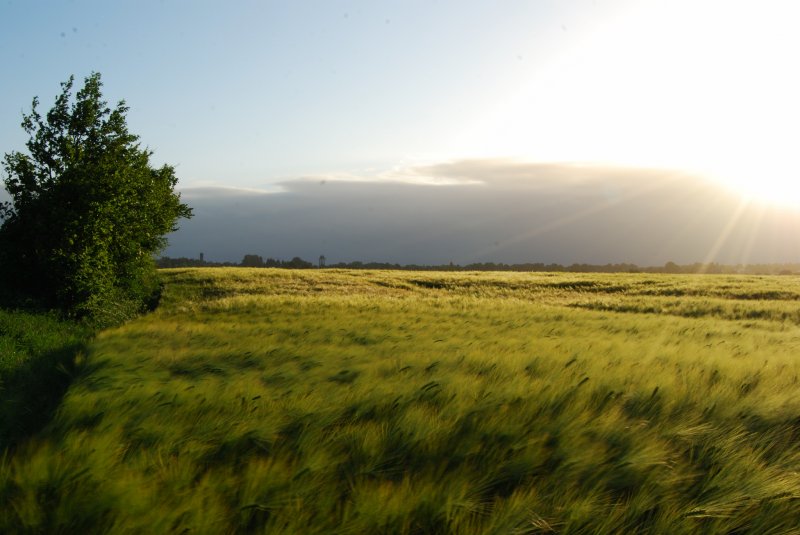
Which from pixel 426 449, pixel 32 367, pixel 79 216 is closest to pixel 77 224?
pixel 79 216

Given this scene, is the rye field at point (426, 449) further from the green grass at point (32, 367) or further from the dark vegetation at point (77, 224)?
the dark vegetation at point (77, 224)

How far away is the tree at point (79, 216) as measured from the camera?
844 inches

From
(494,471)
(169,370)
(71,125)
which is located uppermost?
(71,125)

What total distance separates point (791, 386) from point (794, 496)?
2507mm

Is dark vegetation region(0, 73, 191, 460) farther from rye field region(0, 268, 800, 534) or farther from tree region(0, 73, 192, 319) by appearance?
rye field region(0, 268, 800, 534)

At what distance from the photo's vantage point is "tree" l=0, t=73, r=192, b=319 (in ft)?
70.3

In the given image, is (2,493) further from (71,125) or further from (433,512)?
(71,125)

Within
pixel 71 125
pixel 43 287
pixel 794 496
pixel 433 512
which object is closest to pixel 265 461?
pixel 433 512

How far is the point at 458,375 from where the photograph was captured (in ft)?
16.4

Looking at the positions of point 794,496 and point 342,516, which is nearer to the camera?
point 342,516

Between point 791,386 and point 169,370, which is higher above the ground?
point 791,386

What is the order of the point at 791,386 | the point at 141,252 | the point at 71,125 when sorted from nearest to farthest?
the point at 791,386
the point at 71,125
the point at 141,252

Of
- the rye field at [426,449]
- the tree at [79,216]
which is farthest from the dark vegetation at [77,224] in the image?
the rye field at [426,449]

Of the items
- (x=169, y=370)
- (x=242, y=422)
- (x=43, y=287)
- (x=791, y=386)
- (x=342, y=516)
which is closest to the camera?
(x=342, y=516)
